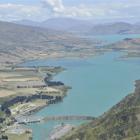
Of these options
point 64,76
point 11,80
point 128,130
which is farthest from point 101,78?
point 128,130

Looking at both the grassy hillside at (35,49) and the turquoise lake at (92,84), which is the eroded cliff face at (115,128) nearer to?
the turquoise lake at (92,84)

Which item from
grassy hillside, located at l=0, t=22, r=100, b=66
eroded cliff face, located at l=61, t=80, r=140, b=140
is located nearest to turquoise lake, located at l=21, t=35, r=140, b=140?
eroded cliff face, located at l=61, t=80, r=140, b=140

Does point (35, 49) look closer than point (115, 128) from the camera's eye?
No

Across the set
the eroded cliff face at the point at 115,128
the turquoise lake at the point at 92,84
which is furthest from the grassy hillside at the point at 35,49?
the eroded cliff face at the point at 115,128

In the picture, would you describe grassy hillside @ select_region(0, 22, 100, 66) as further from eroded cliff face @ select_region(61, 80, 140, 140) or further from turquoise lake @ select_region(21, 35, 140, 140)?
eroded cliff face @ select_region(61, 80, 140, 140)

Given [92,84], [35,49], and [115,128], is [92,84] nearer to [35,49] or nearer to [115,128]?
[115,128]

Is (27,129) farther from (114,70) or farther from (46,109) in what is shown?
(114,70)

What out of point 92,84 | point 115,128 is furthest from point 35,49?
point 115,128

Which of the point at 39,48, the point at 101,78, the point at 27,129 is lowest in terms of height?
the point at 27,129
